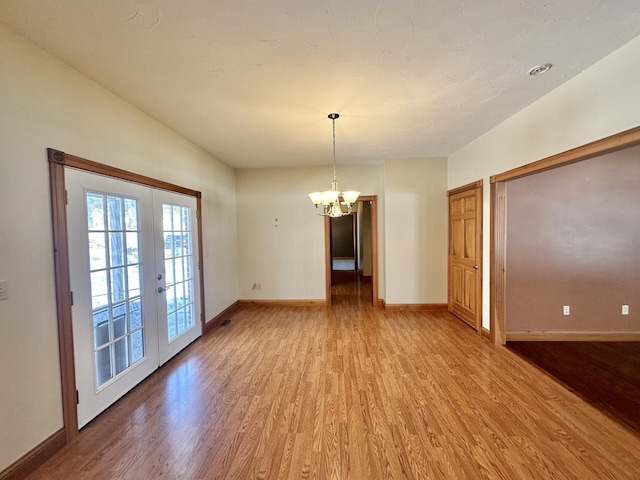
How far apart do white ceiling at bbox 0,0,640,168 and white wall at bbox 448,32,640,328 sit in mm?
129

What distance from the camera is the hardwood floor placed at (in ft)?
5.09

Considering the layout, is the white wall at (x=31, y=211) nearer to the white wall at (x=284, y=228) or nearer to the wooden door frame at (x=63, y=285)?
the wooden door frame at (x=63, y=285)

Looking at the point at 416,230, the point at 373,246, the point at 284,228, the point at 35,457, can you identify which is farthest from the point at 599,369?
the point at 35,457

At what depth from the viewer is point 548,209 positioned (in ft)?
10.6

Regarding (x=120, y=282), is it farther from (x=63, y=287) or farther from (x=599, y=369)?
(x=599, y=369)

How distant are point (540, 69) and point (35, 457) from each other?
4455mm

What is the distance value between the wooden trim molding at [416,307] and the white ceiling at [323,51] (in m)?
3.08

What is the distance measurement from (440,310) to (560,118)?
3.27 metres

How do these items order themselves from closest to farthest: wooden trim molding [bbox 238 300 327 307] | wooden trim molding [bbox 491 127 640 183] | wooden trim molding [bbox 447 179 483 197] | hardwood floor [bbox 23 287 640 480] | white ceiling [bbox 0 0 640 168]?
1. white ceiling [bbox 0 0 640 168]
2. hardwood floor [bbox 23 287 640 480]
3. wooden trim molding [bbox 491 127 640 183]
4. wooden trim molding [bbox 447 179 483 197]
5. wooden trim molding [bbox 238 300 327 307]

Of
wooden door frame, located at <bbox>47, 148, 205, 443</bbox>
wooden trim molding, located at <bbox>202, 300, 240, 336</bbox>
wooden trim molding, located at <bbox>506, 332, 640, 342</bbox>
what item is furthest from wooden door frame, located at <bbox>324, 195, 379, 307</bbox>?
wooden door frame, located at <bbox>47, 148, 205, 443</bbox>

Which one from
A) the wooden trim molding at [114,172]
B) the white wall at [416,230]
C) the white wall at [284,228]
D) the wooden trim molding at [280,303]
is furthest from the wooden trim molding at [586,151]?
the wooden trim molding at [114,172]

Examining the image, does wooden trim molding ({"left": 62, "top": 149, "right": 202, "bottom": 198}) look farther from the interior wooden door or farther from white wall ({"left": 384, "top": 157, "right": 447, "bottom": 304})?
the interior wooden door

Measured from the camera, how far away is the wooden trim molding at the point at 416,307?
4507mm

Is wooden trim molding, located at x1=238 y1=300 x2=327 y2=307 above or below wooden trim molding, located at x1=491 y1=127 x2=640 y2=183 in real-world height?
below
